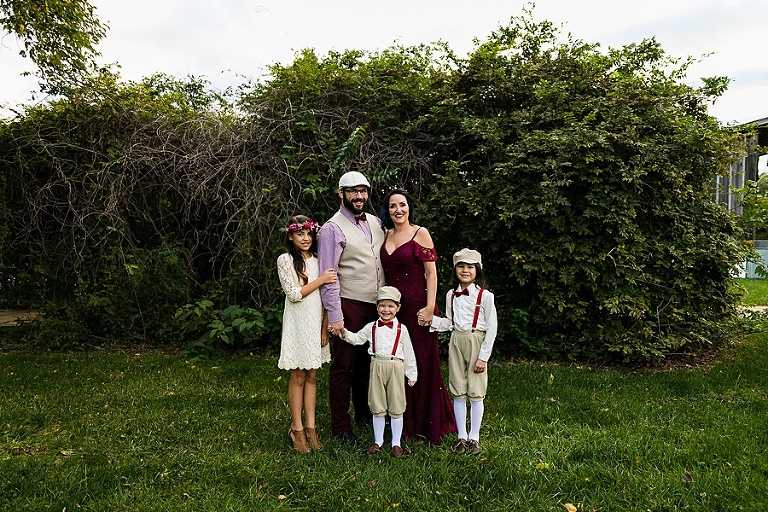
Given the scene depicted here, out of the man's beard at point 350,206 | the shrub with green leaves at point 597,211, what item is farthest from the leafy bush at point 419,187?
the man's beard at point 350,206

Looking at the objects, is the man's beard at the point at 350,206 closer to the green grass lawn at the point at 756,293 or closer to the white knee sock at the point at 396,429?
the white knee sock at the point at 396,429

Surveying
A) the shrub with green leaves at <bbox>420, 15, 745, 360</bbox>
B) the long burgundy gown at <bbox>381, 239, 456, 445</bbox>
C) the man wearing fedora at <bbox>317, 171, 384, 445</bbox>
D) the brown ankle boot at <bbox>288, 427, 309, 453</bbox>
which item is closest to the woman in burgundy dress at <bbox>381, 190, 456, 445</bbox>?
the long burgundy gown at <bbox>381, 239, 456, 445</bbox>

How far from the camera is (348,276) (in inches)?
141

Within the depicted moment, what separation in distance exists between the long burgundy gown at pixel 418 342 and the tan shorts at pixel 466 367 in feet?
0.64

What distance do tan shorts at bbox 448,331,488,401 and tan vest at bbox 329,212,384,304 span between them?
2.10 feet

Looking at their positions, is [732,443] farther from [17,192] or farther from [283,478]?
[17,192]

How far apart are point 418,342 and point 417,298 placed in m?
0.29

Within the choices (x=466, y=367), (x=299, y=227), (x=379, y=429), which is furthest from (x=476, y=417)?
(x=299, y=227)

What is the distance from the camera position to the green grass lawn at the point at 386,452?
2.90 meters

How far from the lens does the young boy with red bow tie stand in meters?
3.35

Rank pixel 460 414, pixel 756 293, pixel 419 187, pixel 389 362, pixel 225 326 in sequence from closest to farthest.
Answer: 1. pixel 389 362
2. pixel 460 414
3. pixel 225 326
4. pixel 419 187
5. pixel 756 293

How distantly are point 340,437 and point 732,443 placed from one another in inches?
101

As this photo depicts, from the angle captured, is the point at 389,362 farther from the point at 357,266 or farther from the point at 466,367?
the point at 357,266

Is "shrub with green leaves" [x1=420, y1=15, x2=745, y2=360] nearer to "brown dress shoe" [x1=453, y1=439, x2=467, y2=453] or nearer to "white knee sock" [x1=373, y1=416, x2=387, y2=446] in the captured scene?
"brown dress shoe" [x1=453, y1=439, x2=467, y2=453]
